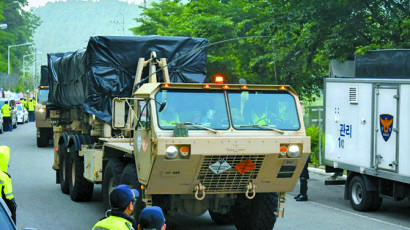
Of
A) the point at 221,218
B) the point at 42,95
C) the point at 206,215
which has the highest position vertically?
the point at 42,95

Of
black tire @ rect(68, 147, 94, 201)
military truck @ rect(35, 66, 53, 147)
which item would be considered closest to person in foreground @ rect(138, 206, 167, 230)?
black tire @ rect(68, 147, 94, 201)

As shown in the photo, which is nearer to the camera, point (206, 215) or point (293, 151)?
point (293, 151)

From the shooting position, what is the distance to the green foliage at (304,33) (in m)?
20.9

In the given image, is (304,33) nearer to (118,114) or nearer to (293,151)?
(118,114)

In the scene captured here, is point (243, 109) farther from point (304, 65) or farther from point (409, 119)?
point (304, 65)

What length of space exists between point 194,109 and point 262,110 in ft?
3.31

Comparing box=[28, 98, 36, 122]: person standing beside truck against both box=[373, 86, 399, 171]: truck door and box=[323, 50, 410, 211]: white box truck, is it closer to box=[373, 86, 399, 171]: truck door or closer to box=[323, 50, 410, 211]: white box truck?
box=[323, 50, 410, 211]: white box truck

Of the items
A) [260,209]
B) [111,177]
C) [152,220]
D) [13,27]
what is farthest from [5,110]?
[13,27]

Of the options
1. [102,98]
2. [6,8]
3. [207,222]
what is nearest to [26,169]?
[102,98]

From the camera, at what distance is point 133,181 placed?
11273 mm

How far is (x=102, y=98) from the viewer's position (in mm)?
14602

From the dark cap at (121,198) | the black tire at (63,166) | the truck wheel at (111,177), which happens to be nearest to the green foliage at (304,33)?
the truck wheel at (111,177)

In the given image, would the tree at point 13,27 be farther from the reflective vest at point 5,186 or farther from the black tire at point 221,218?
the reflective vest at point 5,186

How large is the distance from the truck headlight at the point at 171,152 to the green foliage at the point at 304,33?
176 inches
